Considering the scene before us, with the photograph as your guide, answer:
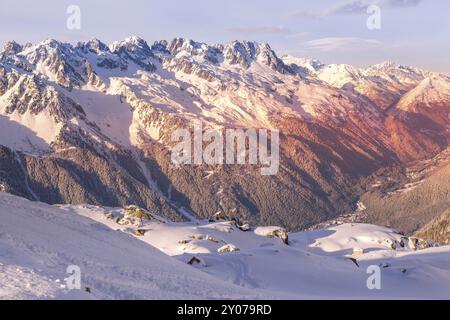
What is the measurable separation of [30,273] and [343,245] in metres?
139

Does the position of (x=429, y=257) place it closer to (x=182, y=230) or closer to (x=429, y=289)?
(x=429, y=289)

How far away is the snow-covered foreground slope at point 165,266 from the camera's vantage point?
43688 millimetres

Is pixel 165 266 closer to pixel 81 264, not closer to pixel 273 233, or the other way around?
pixel 81 264

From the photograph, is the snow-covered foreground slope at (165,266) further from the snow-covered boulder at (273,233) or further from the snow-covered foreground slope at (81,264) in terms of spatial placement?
the snow-covered boulder at (273,233)

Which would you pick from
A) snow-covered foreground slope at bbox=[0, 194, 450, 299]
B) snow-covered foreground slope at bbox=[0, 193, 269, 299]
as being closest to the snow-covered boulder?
snow-covered foreground slope at bbox=[0, 194, 450, 299]

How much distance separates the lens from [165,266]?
59.2 metres

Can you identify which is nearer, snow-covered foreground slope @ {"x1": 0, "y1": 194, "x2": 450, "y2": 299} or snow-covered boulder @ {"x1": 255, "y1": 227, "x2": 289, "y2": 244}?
snow-covered foreground slope @ {"x1": 0, "y1": 194, "x2": 450, "y2": 299}

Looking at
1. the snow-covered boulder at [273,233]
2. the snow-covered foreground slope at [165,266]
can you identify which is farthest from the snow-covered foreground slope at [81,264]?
the snow-covered boulder at [273,233]

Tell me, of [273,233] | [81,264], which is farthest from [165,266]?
[273,233]

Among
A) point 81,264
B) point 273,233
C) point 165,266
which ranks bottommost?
point 273,233

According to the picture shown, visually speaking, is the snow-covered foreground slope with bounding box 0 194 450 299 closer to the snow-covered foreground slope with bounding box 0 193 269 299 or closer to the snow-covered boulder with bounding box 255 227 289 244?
the snow-covered foreground slope with bounding box 0 193 269 299

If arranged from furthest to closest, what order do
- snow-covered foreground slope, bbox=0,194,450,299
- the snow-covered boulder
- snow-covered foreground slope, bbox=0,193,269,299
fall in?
the snow-covered boulder, snow-covered foreground slope, bbox=0,194,450,299, snow-covered foreground slope, bbox=0,193,269,299

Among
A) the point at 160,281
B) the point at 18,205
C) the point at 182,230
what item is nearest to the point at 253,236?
the point at 182,230

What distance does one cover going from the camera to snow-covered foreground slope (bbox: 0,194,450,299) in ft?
143
